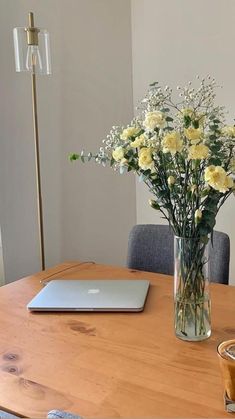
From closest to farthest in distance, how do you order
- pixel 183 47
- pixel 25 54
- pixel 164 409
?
pixel 164 409 → pixel 25 54 → pixel 183 47

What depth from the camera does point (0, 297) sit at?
1443 mm

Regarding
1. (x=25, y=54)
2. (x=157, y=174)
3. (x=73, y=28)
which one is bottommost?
(x=157, y=174)

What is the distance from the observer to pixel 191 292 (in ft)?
3.62

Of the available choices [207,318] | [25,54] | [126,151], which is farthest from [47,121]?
[207,318]

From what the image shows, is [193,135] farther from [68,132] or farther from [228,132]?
[68,132]

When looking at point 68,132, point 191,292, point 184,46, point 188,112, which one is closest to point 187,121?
point 188,112

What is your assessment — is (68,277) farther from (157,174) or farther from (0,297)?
(157,174)

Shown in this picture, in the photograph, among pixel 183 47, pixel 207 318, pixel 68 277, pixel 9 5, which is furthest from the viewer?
pixel 183 47

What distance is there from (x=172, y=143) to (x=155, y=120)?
0.07m

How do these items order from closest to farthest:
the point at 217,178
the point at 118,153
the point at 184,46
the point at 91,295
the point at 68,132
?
1. the point at 217,178
2. the point at 118,153
3. the point at 91,295
4. the point at 68,132
5. the point at 184,46

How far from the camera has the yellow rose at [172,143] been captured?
3.20ft

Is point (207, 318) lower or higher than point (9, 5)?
lower

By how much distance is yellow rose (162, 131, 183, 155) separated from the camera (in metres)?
0.97

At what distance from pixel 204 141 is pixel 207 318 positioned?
43 centimetres
